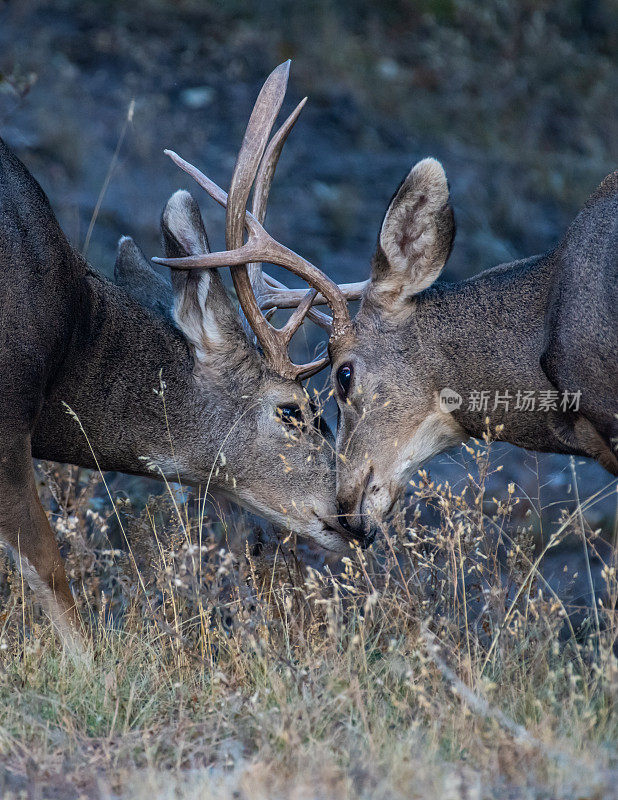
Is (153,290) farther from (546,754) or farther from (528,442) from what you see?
(546,754)

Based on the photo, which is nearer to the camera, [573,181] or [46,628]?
[46,628]

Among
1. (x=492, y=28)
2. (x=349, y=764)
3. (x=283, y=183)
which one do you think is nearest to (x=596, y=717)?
(x=349, y=764)

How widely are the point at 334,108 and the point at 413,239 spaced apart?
25.1ft

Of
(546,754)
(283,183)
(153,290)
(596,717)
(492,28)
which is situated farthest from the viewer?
(492,28)

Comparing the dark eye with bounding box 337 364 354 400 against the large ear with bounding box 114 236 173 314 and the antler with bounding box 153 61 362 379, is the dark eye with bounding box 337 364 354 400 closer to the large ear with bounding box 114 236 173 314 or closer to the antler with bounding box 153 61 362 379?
the antler with bounding box 153 61 362 379

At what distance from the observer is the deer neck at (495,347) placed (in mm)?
5375

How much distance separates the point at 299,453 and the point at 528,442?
1370 millimetres

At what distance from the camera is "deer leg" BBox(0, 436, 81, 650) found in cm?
525

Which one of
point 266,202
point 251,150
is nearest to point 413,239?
point 251,150

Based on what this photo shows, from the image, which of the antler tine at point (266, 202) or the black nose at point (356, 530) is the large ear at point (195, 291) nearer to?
the antler tine at point (266, 202)

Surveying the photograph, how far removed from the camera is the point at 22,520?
5.34 metres

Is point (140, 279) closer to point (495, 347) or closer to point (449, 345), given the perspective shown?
point (449, 345)

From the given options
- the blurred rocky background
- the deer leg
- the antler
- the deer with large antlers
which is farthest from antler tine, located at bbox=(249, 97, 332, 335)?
the blurred rocky background

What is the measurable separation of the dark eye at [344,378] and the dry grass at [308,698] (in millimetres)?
865
